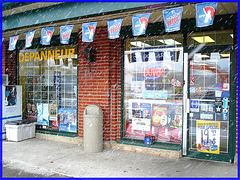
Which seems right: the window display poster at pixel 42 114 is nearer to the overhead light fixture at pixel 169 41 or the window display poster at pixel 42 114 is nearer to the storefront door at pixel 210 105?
the overhead light fixture at pixel 169 41

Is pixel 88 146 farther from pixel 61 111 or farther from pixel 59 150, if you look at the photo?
pixel 61 111

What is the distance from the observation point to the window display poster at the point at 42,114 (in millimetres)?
Result: 9008

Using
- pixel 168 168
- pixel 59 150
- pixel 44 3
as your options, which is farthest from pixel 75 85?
pixel 168 168

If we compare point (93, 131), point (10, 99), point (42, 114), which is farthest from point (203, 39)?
point (10, 99)

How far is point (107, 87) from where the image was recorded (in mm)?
7336

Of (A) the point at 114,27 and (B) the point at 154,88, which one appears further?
(B) the point at 154,88

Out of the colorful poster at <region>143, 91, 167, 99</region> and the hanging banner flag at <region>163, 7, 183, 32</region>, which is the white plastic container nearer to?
the colorful poster at <region>143, 91, 167, 99</region>

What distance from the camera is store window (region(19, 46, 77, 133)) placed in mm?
8469

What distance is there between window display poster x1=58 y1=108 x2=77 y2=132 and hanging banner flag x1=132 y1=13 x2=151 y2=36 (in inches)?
152

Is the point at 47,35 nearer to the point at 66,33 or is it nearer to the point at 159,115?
the point at 66,33

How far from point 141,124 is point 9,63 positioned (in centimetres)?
573

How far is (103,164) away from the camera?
5984mm

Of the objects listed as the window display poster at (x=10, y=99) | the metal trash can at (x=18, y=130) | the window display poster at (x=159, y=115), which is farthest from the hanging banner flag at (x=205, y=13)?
the window display poster at (x=10, y=99)

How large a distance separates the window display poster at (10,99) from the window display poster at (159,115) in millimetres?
5033
